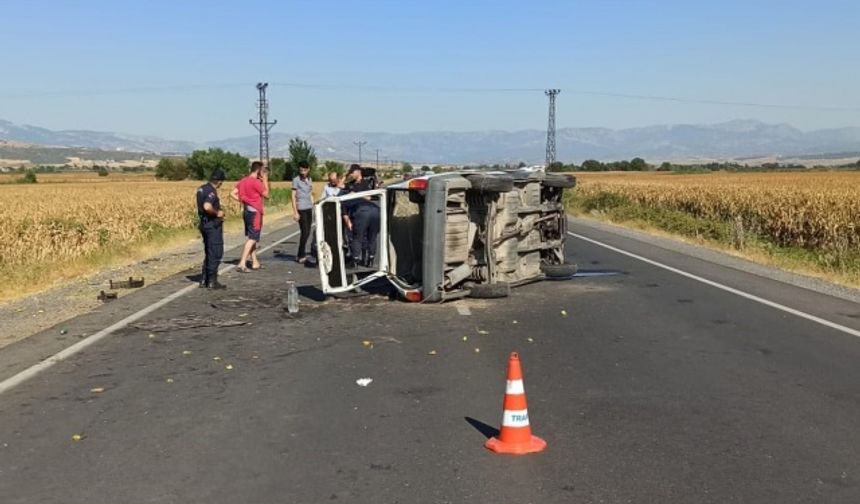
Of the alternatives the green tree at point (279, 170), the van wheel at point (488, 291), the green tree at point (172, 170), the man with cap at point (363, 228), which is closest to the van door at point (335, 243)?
the van wheel at point (488, 291)

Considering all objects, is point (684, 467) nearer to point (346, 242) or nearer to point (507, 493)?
point (507, 493)

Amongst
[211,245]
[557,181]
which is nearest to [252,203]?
[211,245]

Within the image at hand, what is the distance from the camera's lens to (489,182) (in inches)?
458

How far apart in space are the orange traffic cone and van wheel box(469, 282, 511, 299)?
252 inches

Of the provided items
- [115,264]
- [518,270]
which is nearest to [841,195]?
[518,270]

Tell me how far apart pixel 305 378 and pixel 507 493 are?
3.09 metres

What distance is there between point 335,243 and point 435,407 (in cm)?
566

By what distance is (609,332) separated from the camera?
932 centimetres

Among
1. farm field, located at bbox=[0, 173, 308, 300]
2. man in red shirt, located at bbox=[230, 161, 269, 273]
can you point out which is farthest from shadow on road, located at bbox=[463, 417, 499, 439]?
farm field, located at bbox=[0, 173, 308, 300]

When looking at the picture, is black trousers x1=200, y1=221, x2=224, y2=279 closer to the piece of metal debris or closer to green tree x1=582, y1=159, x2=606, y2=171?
the piece of metal debris

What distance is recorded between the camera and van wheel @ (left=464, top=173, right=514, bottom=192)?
38.2ft

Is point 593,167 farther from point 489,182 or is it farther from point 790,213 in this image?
point 489,182

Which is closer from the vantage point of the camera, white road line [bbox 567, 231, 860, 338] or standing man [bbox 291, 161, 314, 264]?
white road line [bbox 567, 231, 860, 338]

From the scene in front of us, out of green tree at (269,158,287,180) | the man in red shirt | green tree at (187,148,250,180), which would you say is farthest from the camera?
green tree at (187,148,250,180)
